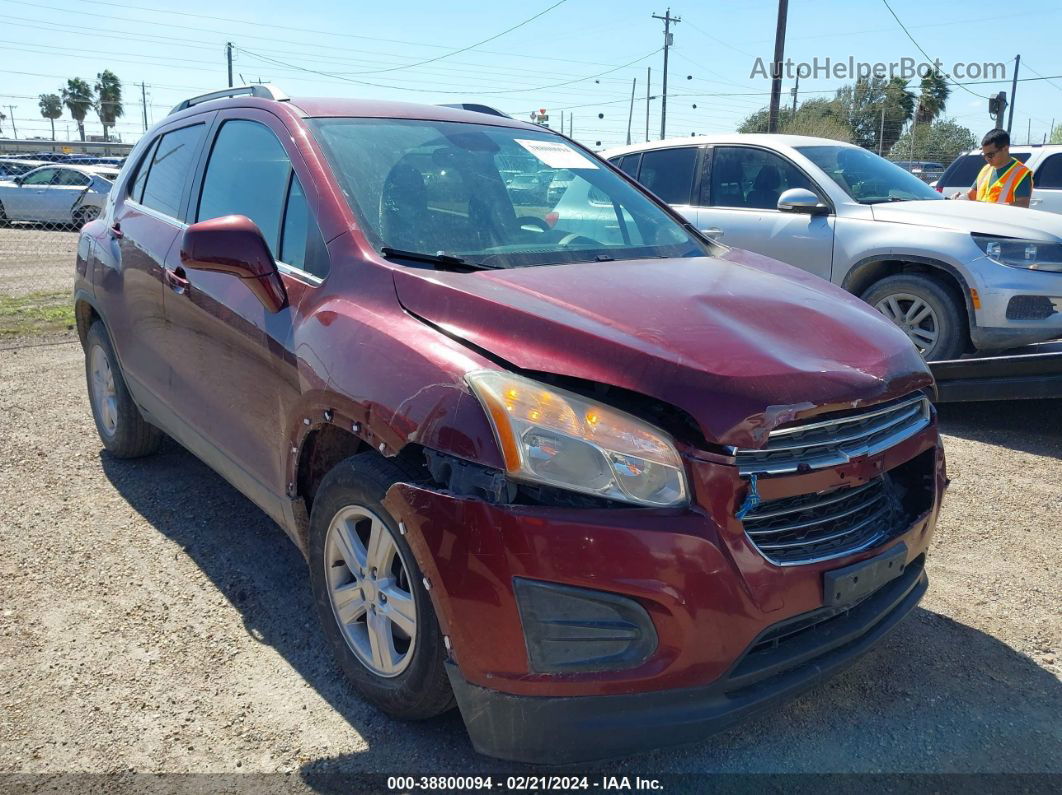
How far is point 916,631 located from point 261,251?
2629mm

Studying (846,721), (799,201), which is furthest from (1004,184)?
(846,721)

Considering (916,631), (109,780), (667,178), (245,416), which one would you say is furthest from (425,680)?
(667,178)

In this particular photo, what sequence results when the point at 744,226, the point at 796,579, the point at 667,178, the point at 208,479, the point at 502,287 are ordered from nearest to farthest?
the point at 796,579 < the point at 502,287 < the point at 208,479 < the point at 744,226 < the point at 667,178

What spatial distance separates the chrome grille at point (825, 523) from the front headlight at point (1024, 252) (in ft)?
12.1

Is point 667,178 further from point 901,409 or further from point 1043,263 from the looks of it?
point 901,409

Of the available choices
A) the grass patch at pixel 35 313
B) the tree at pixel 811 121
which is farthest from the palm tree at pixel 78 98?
the grass patch at pixel 35 313

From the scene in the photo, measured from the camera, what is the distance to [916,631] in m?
3.18

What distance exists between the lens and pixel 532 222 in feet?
10.7

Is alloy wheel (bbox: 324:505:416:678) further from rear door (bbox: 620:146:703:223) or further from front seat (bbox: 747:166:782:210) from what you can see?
rear door (bbox: 620:146:703:223)

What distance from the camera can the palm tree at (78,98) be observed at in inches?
3255

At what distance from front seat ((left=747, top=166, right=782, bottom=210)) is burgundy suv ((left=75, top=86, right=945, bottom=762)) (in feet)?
12.6

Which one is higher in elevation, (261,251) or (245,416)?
(261,251)

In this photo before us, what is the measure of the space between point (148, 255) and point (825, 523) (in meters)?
3.13

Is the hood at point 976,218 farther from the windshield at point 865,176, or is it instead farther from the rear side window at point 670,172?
the rear side window at point 670,172
